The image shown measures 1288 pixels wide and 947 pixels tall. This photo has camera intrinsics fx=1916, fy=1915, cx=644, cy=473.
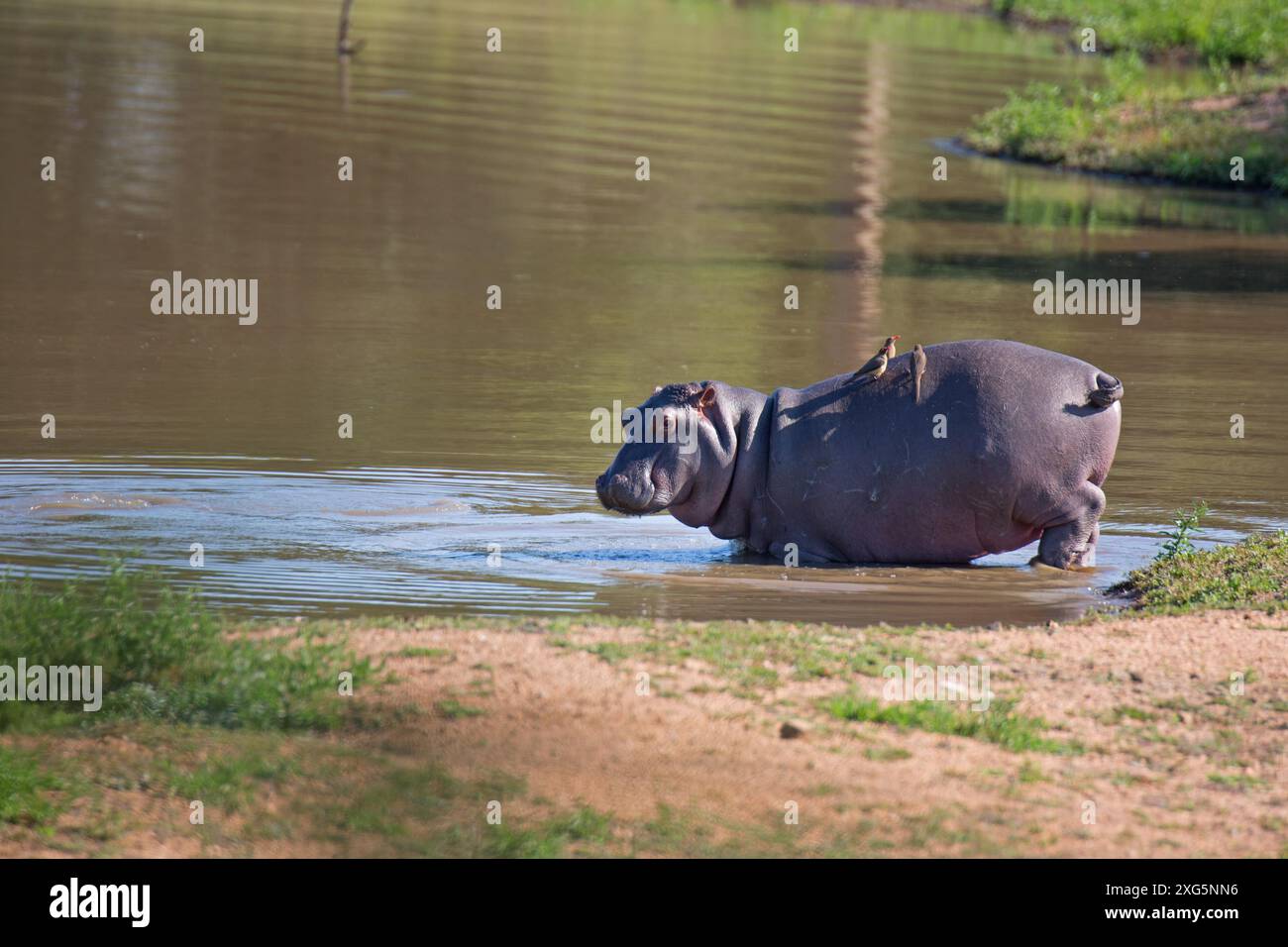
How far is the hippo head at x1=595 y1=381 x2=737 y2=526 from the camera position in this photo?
10.0m

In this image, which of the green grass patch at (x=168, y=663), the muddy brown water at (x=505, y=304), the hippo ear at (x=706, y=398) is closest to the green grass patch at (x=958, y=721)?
the green grass patch at (x=168, y=663)

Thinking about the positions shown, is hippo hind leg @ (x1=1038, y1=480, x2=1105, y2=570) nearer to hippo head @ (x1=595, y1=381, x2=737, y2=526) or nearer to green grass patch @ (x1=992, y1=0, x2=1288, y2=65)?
hippo head @ (x1=595, y1=381, x2=737, y2=526)

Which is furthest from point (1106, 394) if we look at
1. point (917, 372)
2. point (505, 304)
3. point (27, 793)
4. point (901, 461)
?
point (505, 304)

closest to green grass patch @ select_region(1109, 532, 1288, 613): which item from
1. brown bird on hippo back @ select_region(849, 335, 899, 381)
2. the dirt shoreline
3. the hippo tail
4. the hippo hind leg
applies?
the hippo hind leg

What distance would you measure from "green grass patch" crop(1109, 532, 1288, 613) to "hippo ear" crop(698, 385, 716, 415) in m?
2.28

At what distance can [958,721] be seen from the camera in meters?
6.94

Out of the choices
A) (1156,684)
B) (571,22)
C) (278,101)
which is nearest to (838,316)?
(1156,684)

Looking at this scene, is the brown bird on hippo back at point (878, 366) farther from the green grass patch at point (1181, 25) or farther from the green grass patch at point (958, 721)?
the green grass patch at point (1181, 25)

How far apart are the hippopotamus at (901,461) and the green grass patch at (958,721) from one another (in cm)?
281

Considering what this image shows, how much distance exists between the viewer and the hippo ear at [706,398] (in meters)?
10.1

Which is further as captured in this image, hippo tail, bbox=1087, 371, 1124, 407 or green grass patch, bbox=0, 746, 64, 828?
hippo tail, bbox=1087, 371, 1124, 407

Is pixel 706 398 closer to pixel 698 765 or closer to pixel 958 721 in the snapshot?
pixel 958 721
